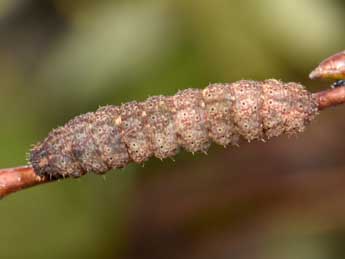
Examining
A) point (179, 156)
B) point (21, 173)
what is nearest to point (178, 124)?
point (21, 173)

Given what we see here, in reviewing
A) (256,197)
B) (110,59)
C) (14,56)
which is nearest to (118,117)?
(110,59)

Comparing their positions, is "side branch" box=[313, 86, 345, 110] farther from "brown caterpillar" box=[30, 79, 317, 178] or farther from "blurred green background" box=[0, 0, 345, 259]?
"blurred green background" box=[0, 0, 345, 259]

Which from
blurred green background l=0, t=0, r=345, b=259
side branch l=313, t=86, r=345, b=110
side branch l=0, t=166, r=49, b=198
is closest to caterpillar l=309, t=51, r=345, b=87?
side branch l=313, t=86, r=345, b=110

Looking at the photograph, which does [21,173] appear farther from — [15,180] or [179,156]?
[179,156]

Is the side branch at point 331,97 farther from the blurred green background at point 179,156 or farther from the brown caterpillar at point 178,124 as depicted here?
the blurred green background at point 179,156

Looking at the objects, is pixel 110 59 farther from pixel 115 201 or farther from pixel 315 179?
pixel 315 179
